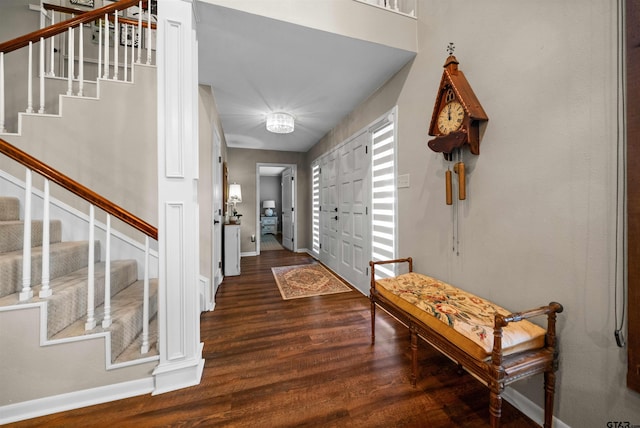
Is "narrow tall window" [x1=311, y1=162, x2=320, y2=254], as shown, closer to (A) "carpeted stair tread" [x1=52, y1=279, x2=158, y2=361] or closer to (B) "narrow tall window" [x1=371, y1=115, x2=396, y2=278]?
(B) "narrow tall window" [x1=371, y1=115, x2=396, y2=278]

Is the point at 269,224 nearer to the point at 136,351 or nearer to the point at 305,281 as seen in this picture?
the point at 305,281

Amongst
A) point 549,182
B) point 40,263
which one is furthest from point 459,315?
point 40,263

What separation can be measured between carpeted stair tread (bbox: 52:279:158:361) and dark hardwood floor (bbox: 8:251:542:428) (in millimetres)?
323

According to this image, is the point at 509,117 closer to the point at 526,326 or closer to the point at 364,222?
the point at 526,326

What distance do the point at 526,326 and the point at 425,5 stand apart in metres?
2.46

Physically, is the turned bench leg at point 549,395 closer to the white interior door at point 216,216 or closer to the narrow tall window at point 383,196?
the narrow tall window at point 383,196

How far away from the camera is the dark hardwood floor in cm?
121

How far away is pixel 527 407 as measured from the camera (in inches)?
49.8

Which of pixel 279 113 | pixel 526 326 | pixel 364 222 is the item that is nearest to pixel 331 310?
pixel 364 222

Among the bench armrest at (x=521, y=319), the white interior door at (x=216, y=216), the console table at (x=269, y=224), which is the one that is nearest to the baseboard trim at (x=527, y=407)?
the bench armrest at (x=521, y=319)

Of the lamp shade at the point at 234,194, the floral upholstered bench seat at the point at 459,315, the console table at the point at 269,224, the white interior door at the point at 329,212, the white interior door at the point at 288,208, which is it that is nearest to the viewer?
the floral upholstered bench seat at the point at 459,315

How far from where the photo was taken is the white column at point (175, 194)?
138 centimetres

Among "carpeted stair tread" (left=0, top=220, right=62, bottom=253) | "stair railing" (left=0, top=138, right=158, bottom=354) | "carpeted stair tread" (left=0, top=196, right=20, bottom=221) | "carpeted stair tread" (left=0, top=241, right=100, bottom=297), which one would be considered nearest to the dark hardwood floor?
"stair railing" (left=0, top=138, right=158, bottom=354)

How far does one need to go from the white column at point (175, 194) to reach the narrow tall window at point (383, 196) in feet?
5.96
